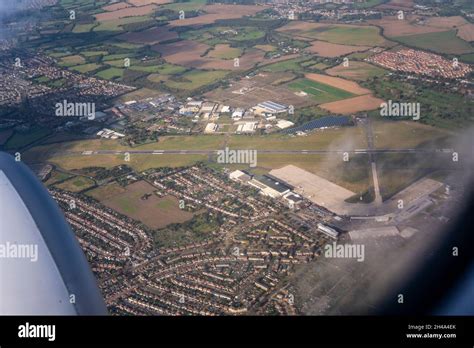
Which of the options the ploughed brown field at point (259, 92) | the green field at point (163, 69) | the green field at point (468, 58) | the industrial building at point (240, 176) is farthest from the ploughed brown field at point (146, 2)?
the industrial building at point (240, 176)

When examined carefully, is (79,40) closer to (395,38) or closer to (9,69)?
(9,69)

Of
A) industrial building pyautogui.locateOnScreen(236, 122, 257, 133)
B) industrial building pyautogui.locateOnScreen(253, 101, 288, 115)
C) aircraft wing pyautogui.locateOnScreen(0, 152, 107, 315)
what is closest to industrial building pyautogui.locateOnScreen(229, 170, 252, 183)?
industrial building pyautogui.locateOnScreen(236, 122, 257, 133)

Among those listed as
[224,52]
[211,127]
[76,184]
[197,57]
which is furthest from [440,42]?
[76,184]

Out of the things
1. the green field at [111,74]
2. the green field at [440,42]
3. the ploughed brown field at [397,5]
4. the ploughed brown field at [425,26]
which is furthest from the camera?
the ploughed brown field at [397,5]

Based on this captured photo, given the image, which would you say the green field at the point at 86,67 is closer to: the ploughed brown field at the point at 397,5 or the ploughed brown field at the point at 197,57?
the ploughed brown field at the point at 197,57
